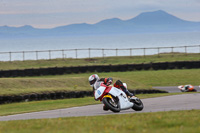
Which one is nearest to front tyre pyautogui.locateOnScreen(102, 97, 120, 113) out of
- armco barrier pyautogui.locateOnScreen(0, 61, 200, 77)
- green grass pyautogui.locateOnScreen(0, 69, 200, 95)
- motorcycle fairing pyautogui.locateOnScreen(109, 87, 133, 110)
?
motorcycle fairing pyautogui.locateOnScreen(109, 87, 133, 110)

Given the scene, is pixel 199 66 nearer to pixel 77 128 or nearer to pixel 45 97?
pixel 45 97

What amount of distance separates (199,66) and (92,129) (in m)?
33.5

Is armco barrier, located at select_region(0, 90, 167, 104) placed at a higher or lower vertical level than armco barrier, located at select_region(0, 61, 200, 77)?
lower

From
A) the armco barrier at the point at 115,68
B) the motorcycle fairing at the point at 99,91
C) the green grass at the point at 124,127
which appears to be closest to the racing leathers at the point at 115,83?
the motorcycle fairing at the point at 99,91

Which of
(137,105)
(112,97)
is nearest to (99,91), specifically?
(112,97)

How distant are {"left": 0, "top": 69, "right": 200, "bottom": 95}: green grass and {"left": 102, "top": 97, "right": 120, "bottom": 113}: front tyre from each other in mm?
9655

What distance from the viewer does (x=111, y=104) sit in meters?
13.4

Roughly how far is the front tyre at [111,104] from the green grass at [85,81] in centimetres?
965

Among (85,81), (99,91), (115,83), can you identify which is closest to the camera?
(99,91)

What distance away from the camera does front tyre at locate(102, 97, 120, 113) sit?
1325cm

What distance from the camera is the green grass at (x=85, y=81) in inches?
957

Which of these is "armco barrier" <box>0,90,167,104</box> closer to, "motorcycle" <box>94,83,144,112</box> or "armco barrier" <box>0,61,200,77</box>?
"motorcycle" <box>94,83,144,112</box>

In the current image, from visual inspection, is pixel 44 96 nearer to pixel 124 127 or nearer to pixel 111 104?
pixel 111 104

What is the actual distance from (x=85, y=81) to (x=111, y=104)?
15896 mm
